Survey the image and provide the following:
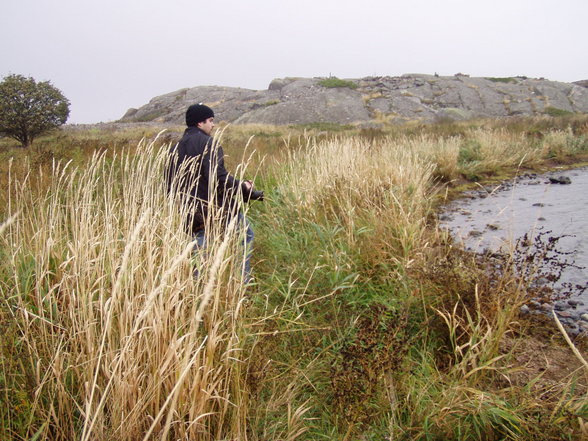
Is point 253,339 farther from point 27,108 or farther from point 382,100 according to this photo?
point 382,100

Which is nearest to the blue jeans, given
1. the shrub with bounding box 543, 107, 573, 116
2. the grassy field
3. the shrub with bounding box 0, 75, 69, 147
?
the grassy field

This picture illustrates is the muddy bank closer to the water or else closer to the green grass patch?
the water

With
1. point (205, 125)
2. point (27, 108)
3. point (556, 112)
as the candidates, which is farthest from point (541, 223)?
point (556, 112)

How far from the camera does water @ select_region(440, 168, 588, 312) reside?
413 centimetres

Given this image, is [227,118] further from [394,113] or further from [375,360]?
[375,360]

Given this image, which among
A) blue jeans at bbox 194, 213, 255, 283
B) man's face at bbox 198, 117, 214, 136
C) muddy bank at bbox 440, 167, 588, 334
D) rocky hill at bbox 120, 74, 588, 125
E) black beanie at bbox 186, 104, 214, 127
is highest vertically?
rocky hill at bbox 120, 74, 588, 125

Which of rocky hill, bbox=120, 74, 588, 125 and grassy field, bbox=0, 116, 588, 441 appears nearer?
grassy field, bbox=0, 116, 588, 441

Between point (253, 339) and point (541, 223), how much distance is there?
4834mm

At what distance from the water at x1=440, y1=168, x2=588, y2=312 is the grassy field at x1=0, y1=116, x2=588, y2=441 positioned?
34.9 inches

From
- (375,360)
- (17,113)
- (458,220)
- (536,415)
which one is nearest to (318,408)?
(375,360)

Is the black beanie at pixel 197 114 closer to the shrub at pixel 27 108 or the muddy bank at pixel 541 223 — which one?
the muddy bank at pixel 541 223

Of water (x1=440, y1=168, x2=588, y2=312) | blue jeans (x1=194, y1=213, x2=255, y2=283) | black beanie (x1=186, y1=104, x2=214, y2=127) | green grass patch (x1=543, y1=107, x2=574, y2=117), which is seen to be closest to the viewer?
blue jeans (x1=194, y1=213, x2=255, y2=283)

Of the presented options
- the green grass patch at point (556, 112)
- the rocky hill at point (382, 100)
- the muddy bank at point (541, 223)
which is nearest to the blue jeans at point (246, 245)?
the muddy bank at point (541, 223)

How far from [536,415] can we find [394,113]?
105ft
